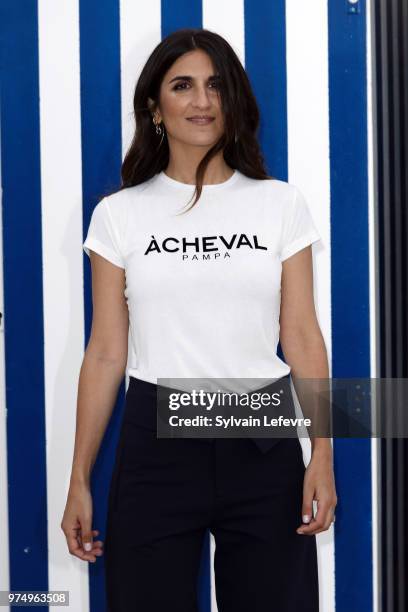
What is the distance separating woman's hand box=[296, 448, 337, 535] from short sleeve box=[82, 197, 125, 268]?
0.51 m

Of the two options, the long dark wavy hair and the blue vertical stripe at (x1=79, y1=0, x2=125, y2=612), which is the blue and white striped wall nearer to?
the blue vertical stripe at (x1=79, y1=0, x2=125, y2=612)

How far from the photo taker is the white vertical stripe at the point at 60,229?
1815 mm

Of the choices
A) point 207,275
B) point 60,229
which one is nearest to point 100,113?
point 60,229

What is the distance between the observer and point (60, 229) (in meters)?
1.83

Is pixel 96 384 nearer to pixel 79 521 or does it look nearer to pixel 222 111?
pixel 79 521

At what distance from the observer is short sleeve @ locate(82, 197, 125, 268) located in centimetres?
145

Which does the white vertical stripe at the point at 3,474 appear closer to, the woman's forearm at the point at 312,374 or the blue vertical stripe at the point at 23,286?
the blue vertical stripe at the point at 23,286

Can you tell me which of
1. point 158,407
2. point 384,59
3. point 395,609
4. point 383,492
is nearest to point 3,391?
point 158,407

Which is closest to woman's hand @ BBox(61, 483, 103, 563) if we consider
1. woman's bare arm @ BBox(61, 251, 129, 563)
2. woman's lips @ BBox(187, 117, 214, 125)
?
woman's bare arm @ BBox(61, 251, 129, 563)

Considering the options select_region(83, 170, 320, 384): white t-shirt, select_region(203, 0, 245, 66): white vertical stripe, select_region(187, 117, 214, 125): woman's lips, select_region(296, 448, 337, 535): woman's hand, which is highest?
select_region(203, 0, 245, 66): white vertical stripe

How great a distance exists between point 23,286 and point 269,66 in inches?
31.0

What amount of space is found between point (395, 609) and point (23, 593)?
3.00ft

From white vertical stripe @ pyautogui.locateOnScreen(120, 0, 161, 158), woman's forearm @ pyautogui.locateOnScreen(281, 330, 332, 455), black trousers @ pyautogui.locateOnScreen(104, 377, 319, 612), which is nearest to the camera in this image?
black trousers @ pyautogui.locateOnScreen(104, 377, 319, 612)

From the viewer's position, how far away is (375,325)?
1.86 metres
